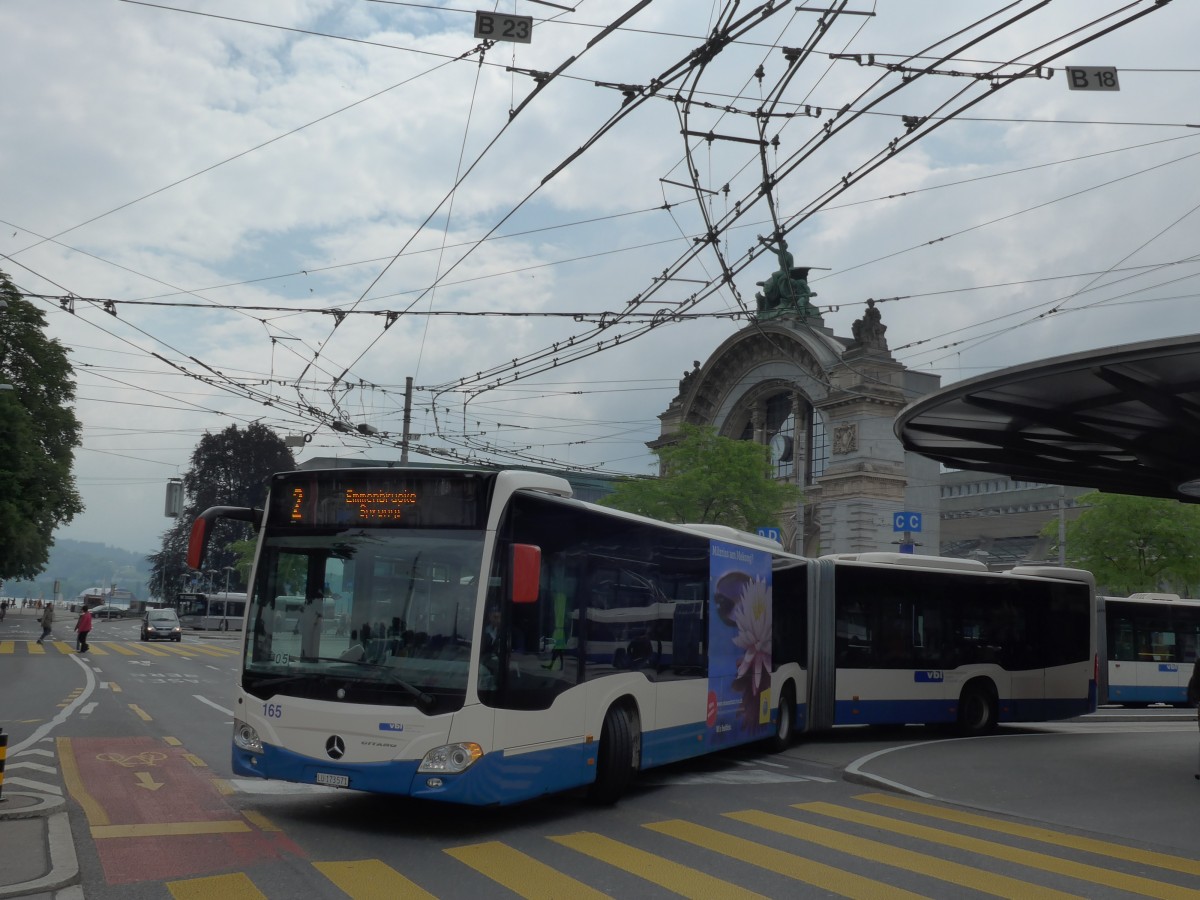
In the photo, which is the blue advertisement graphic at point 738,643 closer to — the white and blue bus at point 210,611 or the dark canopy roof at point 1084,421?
the dark canopy roof at point 1084,421

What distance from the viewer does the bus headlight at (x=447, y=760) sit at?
9.05m

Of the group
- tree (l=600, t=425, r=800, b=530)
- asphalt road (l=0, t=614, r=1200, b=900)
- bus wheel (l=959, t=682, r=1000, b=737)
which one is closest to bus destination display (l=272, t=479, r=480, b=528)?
asphalt road (l=0, t=614, r=1200, b=900)

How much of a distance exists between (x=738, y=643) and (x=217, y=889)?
8.38 m

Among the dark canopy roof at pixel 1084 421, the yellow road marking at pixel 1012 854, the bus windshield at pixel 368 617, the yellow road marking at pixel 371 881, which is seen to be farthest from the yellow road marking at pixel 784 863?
the dark canopy roof at pixel 1084 421

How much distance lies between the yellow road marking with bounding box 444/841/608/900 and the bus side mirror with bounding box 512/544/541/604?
5.96 feet

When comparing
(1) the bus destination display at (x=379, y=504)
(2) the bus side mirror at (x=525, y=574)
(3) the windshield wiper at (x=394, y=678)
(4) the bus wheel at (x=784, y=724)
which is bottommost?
(4) the bus wheel at (x=784, y=724)

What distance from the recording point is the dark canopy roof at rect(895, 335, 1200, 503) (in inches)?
531

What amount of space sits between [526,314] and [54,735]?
350 inches

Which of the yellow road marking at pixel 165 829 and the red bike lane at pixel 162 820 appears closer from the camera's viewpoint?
the red bike lane at pixel 162 820

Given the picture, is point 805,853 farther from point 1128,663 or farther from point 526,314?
point 1128,663

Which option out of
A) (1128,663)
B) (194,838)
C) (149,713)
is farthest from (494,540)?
(1128,663)

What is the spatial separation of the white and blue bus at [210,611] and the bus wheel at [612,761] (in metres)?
70.1

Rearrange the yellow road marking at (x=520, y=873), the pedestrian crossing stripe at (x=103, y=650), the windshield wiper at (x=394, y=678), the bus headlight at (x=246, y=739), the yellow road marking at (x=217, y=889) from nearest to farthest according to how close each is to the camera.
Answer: the yellow road marking at (x=217, y=889), the yellow road marking at (x=520, y=873), the windshield wiper at (x=394, y=678), the bus headlight at (x=246, y=739), the pedestrian crossing stripe at (x=103, y=650)

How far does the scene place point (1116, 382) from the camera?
1362 cm
